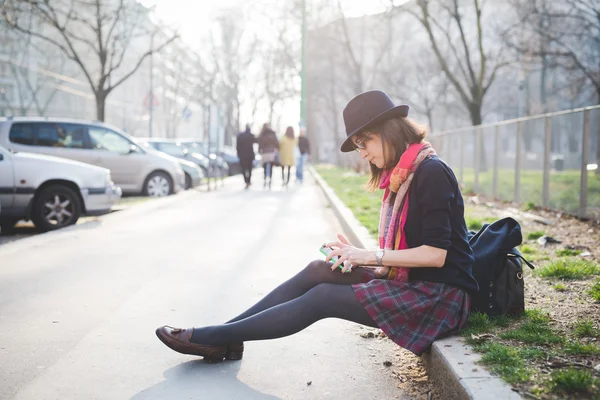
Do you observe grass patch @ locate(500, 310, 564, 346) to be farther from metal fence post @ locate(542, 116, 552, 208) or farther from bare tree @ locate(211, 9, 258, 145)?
bare tree @ locate(211, 9, 258, 145)

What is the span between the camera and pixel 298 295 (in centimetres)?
403

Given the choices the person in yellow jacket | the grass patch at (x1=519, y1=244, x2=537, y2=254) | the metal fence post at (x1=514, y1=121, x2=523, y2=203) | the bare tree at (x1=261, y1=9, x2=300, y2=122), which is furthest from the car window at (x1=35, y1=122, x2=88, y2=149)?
the bare tree at (x1=261, y1=9, x2=300, y2=122)

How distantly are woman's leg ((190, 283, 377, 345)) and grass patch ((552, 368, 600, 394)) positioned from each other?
97 centimetres

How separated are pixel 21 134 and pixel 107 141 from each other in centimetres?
195

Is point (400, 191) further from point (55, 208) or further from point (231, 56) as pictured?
point (231, 56)

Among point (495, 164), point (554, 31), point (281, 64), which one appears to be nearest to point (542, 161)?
point (495, 164)

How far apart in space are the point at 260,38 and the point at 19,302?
4537 cm

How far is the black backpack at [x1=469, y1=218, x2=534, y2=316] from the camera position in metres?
3.94

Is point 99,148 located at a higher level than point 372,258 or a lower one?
higher

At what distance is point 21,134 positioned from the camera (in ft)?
44.5

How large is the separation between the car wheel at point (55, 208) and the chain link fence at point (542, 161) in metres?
7.26

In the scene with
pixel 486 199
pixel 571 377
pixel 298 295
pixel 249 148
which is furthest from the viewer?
pixel 249 148

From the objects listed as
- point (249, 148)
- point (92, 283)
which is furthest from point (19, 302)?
point (249, 148)

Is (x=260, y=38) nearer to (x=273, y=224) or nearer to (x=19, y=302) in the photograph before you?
(x=273, y=224)
